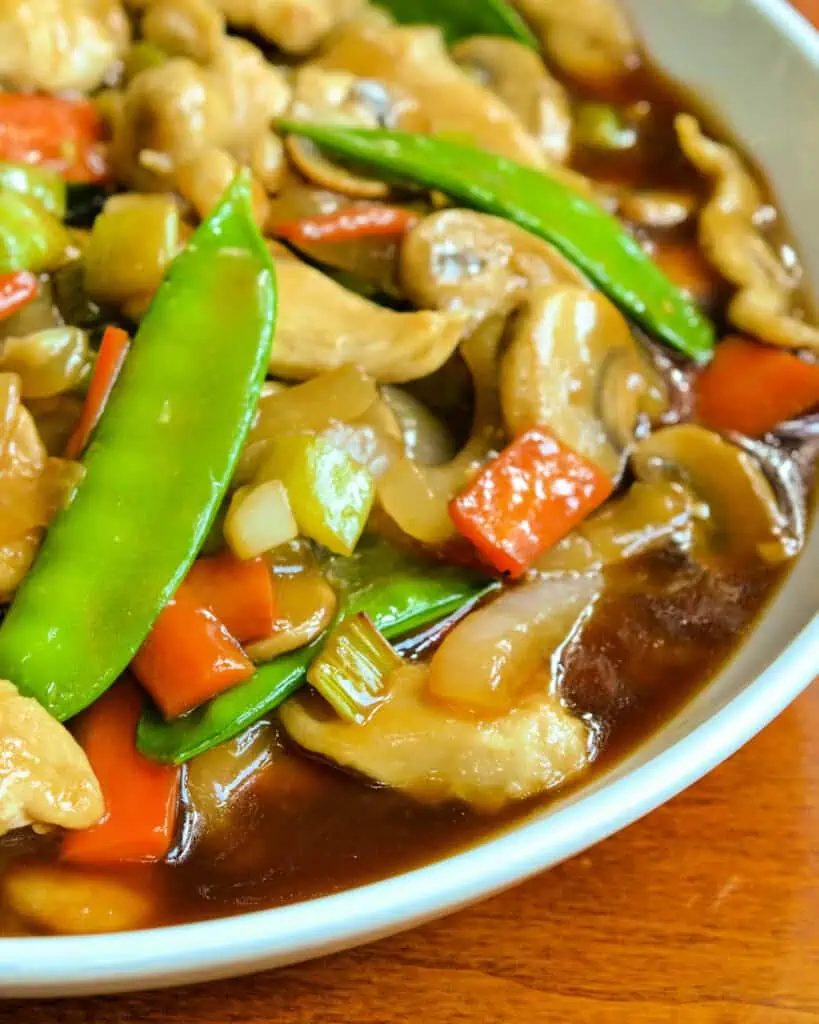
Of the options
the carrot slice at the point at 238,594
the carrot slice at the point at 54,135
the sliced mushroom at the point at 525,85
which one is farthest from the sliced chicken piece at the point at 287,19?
the carrot slice at the point at 238,594

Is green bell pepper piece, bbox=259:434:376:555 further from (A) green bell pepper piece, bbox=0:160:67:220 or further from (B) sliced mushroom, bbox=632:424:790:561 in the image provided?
(A) green bell pepper piece, bbox=0:160:67:220

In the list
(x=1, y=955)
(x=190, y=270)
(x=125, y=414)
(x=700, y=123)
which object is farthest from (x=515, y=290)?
(x=1, y=955)

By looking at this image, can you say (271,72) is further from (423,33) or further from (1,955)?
(1,955)

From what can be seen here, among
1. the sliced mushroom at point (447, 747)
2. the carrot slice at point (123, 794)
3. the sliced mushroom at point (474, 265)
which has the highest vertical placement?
the sliced mushroom at point (474, 265)

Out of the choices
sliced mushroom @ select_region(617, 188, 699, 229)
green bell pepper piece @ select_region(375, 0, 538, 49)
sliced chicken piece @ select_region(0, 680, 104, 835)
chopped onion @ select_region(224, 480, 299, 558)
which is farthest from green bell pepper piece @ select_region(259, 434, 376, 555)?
green bell pepper piece @ select_region(375, 0, 538, 49)

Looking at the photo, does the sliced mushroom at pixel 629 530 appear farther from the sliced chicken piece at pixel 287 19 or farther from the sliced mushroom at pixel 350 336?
the sliced chicken piece at pixel 287 19

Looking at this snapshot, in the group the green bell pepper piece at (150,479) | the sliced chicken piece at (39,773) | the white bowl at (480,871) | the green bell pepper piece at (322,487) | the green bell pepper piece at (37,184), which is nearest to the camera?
the white bowl at (480,871)

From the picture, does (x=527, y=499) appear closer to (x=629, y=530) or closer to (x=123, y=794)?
(x=629, y=530)
